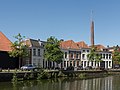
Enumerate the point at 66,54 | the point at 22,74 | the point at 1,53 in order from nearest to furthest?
the point at 22,74 → the point at 1,53 → the point at 66,54

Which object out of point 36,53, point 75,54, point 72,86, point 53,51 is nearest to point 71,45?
point 75,54

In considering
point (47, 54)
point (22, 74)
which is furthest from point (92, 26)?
point (22, 74)

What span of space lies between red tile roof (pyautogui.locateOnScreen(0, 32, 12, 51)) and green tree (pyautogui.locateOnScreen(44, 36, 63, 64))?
9.83m

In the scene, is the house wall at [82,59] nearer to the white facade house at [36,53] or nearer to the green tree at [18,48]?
the white facade house at [36,53]

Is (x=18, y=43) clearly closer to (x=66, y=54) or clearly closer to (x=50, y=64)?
(x=50, y=64)

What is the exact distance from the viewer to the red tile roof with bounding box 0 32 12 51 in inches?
2901

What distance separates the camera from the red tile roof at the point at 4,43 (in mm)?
73688

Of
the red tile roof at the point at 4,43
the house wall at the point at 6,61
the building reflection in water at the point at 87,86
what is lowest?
the building reflection in water at the point at 87,86

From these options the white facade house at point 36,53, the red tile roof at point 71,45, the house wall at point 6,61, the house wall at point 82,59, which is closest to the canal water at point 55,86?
the house wall at point 6,61

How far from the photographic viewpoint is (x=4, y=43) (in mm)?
76375

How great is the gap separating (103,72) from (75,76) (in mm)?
17389

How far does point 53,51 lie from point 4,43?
40.2 feet

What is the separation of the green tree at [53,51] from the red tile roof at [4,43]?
32.2 ft

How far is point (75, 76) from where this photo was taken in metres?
77.1
